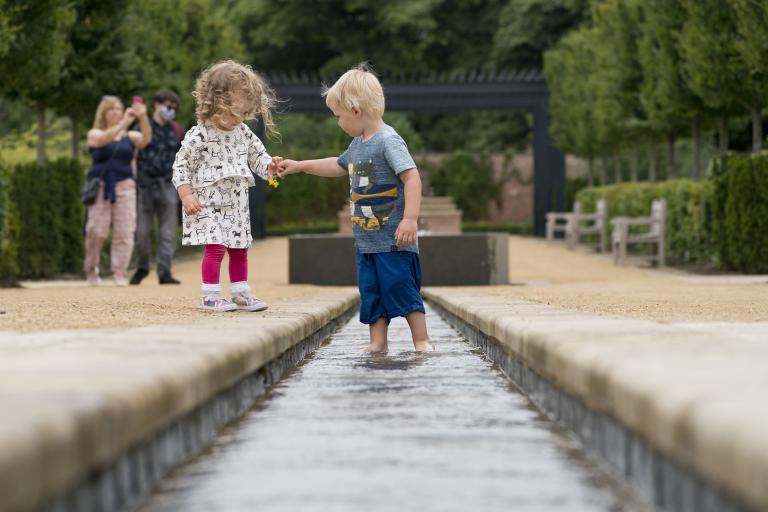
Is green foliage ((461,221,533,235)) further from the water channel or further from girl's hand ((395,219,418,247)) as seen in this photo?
the water channel

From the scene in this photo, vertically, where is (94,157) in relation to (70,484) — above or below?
above

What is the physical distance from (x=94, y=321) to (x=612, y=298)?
4446mm

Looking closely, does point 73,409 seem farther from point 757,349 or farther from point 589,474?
point 757,349

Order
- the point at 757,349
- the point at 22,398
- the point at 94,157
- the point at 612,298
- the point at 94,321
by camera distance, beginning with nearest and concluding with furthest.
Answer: the point at 22,398
the point at 757,349
the point at 94,321
the point at 612,298
the point at 94,157

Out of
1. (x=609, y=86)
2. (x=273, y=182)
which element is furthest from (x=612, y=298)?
(x=609, y=86)

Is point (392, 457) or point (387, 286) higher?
point (387, 286)

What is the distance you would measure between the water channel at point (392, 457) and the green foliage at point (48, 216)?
11417 millimetres

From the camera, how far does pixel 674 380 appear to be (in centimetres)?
364

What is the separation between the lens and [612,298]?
33.2 feet

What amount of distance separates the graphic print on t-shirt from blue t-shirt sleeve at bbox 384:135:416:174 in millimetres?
118

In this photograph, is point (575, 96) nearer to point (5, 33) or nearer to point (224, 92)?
point (5, 33)

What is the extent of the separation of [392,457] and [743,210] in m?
14.0

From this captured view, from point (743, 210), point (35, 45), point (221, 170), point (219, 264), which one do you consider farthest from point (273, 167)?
point (743, 210)

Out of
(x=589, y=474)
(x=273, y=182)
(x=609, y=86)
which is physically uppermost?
(x=609, y=86)
